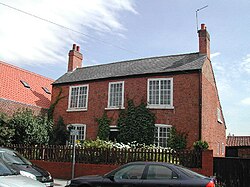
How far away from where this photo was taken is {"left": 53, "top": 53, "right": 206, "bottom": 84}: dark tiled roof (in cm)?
2041

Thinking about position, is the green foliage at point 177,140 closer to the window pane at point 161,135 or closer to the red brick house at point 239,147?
the window pane at point 161,135

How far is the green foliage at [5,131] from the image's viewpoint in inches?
752

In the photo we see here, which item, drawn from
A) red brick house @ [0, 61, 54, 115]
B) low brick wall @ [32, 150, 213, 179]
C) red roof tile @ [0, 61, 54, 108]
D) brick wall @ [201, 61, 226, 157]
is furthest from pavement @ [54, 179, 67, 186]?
red roof tile @ [0, 61, 54, 108]

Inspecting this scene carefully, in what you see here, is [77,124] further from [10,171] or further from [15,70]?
[10,171]

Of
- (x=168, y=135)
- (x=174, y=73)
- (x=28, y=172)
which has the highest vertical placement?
(x=174, y=73)

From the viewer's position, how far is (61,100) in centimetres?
2512

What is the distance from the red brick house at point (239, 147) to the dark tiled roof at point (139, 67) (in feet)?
31.5

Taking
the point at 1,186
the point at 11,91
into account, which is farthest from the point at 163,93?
the point at 1,186

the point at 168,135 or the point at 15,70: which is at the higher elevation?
the point at 15,70

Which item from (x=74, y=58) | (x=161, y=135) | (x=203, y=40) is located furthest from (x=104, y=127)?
(x=203, y=40)

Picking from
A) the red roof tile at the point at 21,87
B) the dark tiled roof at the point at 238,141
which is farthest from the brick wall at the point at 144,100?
the dark tiled roof at the point at 238,141

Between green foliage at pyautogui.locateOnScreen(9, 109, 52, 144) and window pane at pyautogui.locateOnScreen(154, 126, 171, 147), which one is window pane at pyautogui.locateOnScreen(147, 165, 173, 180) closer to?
window pane at pyautogui.locateOnScreen(154, 126, 171, 147)

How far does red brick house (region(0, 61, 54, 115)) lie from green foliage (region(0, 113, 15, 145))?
3.21 m

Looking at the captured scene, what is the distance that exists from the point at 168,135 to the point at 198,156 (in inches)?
252
